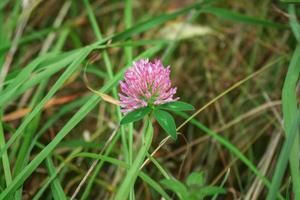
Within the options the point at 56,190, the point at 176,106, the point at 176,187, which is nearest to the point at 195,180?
the point at 176,187

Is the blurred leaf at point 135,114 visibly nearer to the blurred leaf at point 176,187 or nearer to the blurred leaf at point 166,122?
the blurred leaf at point 166,122

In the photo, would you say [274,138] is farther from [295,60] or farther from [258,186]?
[295,60]

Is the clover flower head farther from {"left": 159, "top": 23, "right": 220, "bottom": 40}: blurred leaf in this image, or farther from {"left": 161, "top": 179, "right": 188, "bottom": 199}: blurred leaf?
{"left": 159, "top": 23, "right": 220, "bottom": 40}: blurred leaf

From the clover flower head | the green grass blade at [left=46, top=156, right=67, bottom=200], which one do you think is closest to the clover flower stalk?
the clover flower head

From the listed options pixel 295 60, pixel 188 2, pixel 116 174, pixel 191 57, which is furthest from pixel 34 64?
pixel 188 2

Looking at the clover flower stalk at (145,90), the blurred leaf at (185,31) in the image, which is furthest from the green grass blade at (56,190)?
the blurred leaf at (185,31)

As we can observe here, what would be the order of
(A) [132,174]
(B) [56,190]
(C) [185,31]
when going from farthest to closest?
(C) [185,31]
(B) [56,190]
(A) [132,174]

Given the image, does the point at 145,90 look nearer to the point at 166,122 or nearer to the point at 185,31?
the point at 166,122

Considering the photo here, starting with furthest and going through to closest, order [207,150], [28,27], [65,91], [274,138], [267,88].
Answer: [28,27] < [65,91] < [267,88] < [207,150] < [274,138]
